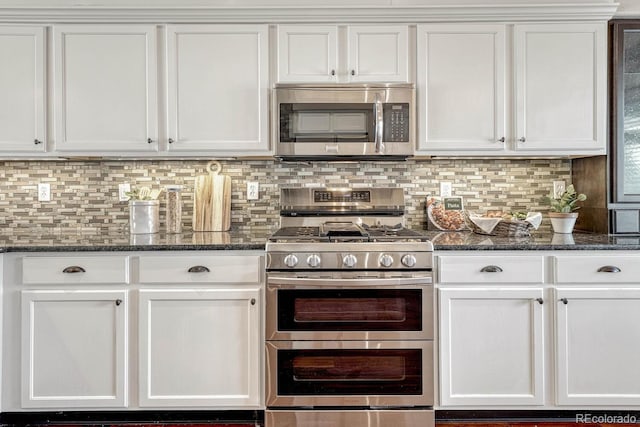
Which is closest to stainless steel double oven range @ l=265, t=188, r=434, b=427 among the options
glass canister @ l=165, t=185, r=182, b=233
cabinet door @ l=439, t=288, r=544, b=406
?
cabinet door @ l=439, t=288, r=544, b=406

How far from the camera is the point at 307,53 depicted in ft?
7.64

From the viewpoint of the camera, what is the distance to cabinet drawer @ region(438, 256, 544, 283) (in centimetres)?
197

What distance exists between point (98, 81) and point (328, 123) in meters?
1.27

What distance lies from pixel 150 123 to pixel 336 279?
1336 mm

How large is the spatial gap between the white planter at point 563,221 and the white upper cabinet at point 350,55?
3.73 ft

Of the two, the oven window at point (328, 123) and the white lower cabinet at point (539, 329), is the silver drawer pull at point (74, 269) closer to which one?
the oven window at point (328, 123)

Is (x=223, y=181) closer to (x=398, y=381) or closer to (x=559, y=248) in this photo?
(x=398, y=381)

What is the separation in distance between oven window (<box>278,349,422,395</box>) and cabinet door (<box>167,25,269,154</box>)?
1156mm

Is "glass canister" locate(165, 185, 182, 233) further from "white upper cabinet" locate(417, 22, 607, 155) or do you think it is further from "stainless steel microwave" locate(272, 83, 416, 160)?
"white upper cabinet" locate(417, 22, 607, 155)

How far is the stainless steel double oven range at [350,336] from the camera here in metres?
1.94

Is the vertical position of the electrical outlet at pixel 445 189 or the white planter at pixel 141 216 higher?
the electrical outlet at pixel 445 189

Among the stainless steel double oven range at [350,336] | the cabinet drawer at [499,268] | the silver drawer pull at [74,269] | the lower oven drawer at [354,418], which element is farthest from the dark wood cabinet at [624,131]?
the silver drawer pull at [74,269]

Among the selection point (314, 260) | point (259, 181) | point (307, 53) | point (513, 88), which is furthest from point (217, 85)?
point (513, 88)

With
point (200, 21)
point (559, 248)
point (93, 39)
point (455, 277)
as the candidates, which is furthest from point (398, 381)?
point (93, 39)
